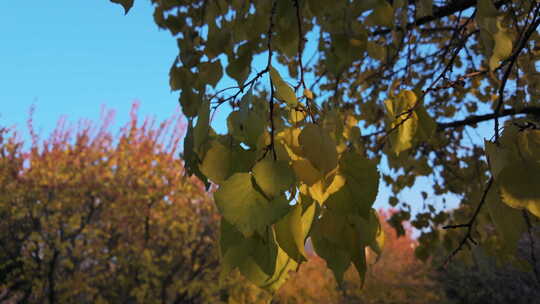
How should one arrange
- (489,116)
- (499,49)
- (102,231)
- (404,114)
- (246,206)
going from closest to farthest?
(246,206) → (499,49) → (404,114) → (489,116) → (102,231)

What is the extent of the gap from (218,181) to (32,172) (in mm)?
4458

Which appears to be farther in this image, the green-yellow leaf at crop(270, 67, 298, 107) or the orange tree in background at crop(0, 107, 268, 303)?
the orange tree in background at crop(0, 107, 268, 303)

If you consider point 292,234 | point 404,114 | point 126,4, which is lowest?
point 292,234

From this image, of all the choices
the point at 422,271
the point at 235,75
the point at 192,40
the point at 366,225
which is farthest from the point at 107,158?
the point at 422,271

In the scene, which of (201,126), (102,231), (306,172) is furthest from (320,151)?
(102,231)

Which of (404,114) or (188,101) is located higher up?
(188,101)

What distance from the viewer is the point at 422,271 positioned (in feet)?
21.6

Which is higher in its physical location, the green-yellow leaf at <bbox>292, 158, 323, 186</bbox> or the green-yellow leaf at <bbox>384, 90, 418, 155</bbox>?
the green-yellow leaf at <bbox>384, 90, 418, 155</bbox>

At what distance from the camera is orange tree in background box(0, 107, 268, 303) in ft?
12.2

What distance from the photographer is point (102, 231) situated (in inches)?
164

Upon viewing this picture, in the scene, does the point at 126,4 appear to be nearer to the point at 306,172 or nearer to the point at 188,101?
the point at 188,101

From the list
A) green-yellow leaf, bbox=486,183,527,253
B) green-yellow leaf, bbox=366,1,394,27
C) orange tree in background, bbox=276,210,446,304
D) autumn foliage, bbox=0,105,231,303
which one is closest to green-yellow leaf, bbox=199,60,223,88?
green-yellow leaf, bbox=366,1,394,27

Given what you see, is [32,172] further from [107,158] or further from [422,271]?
[422,271]

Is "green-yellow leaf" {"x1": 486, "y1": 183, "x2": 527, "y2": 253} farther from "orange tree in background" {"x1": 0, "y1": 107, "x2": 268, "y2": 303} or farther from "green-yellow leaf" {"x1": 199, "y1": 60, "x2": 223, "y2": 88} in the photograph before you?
"orange tree in background" {"x1": 0, "y1": 107, "x2": 268, "y2": 303}
